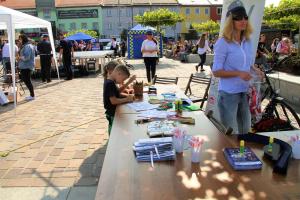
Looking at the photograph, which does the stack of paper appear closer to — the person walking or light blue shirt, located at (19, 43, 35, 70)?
light blue shirt, located at (19, 43, 35, 70)

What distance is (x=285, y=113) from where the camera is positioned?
15.4 feet

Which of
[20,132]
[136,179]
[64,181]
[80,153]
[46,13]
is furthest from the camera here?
[46,13]

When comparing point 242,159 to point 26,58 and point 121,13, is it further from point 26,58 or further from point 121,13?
point 121,13

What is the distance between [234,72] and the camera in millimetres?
3178

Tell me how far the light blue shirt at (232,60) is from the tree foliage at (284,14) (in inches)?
581

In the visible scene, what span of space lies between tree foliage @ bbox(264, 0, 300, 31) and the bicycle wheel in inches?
525

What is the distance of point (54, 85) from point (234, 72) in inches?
377

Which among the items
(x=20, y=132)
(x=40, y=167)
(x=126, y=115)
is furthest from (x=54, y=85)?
(x=126, y=115)

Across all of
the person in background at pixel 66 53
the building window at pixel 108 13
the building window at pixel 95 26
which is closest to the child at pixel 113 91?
the person in background at pixel 66 53

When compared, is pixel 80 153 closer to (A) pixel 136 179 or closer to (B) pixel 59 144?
(B) pixel 59 144

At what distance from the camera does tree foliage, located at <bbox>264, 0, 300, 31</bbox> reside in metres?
17.2

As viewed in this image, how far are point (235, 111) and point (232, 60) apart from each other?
505 millimetres

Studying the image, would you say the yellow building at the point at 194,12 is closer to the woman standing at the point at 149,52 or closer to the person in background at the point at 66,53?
the person in background at the point at 66,53

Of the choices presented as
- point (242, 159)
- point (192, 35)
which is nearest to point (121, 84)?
point (242, 159)
